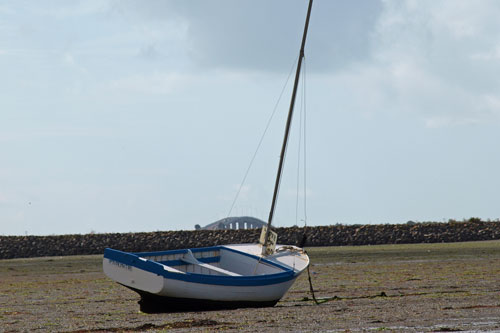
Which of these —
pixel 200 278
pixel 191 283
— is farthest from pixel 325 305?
pixel 191 283

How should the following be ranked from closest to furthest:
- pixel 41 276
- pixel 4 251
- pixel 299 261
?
1. pixel 299 261
2. pixel 41 276
3. pixel 4 251

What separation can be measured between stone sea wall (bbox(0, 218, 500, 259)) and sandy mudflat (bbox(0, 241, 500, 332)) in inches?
1274

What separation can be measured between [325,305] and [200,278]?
3.63 metres

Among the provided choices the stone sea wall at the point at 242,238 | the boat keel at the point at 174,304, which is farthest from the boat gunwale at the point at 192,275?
the stone sea wall at the point at 242,238

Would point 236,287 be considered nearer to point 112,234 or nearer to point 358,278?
point 358,278

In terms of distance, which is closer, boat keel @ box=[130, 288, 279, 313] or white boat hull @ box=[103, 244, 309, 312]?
white boat hull @ box=[103, 244, 309, 312]

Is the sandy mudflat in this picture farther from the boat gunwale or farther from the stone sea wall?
the stone sea wall

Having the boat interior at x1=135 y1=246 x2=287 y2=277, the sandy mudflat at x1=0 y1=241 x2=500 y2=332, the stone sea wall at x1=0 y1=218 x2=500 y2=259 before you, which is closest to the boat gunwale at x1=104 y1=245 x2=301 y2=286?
the sandy mudflat at x1=0 y1=241 x2=500 y2=332

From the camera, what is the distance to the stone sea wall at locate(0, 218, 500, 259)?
74.8m

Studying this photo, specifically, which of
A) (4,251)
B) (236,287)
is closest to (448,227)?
(4,251)

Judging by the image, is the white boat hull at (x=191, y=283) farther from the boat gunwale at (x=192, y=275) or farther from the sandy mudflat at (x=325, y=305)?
the sandy mudflat at (x=325, y=305)

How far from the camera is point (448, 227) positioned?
75.9m

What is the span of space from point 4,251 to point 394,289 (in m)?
52.3

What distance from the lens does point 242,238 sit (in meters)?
76.8
